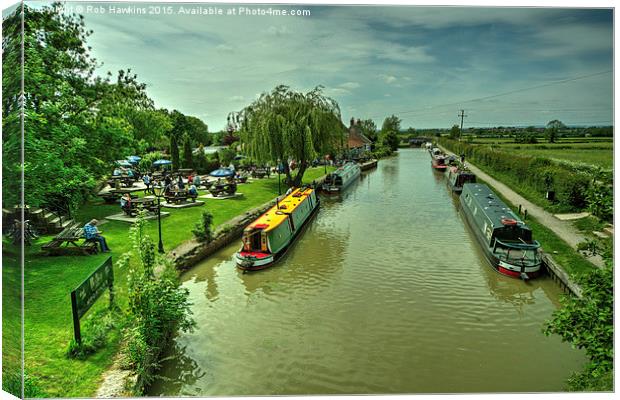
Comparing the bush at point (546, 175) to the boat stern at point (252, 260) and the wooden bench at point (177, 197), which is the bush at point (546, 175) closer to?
the boat stern at point (252, 260)

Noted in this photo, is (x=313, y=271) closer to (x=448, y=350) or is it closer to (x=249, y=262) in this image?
(x=249, y=262)

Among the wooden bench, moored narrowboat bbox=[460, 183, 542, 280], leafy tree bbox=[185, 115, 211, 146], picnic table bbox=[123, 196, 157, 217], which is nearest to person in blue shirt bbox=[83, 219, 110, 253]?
picnic table bbox=[123, 196, 157, 217]

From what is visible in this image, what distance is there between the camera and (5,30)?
599 cm

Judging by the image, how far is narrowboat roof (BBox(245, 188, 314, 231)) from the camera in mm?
12922

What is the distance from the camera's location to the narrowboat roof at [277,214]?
12922mm

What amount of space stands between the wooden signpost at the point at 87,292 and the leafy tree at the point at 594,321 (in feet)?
22.0

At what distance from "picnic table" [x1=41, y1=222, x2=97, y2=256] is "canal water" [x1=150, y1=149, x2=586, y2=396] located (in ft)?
8.93

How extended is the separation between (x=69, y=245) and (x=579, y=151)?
1553 centimetres

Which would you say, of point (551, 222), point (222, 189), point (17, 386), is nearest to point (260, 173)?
point (222, 189)

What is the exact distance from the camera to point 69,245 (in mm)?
11102

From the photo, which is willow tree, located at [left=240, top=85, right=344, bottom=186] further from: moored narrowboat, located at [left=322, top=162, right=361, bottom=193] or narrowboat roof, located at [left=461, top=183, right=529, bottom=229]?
narrowboat roof, located at [left=461, top=183, right=529, bottom=229]

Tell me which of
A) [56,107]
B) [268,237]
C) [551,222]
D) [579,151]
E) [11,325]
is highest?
[56,107]

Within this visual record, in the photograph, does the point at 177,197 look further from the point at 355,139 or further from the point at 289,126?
the point at 355,139

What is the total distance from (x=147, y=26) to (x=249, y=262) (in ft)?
23.4
